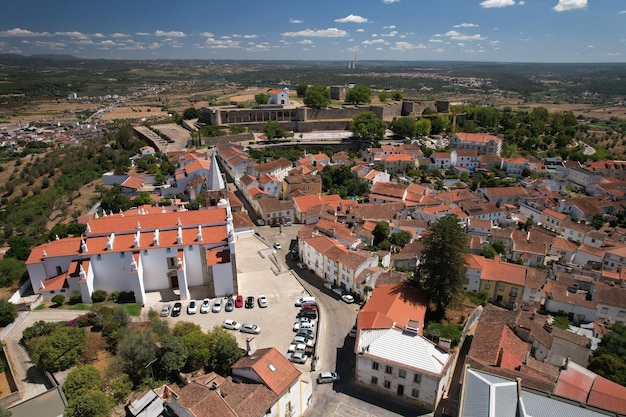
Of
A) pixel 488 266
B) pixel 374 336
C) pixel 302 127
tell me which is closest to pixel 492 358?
pixel 374 336

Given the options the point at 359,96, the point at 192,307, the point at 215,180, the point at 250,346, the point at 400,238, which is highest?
the point at 359,96

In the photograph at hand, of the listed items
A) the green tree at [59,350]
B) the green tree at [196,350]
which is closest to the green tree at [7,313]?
the green tree at [59,350]

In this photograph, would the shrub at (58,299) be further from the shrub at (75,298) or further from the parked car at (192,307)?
the parked car at (192,307)

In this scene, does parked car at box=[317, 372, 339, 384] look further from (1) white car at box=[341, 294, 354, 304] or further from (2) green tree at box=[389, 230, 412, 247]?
Result: (2) green tree at box=[389, 230, 412, 247]

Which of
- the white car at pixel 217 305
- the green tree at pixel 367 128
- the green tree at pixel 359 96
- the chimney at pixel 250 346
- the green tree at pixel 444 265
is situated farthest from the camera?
the green tree at pixel 359 96

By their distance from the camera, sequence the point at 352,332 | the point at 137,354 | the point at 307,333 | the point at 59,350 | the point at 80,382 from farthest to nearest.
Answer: the point at 352,332, the point at 307,333, the point at 59,350, the point at 137,354, the point at 80,382

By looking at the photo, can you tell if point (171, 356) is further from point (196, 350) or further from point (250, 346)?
point (250, 346)

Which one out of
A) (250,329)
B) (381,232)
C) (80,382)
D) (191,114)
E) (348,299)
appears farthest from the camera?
(191,114)

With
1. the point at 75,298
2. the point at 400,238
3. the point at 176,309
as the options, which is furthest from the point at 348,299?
the point at 75,298
